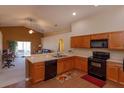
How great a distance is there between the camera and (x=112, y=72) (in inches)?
138

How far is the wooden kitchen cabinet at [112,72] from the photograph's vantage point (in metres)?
3.36

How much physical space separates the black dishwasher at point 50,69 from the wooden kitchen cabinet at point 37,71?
0.17 meters

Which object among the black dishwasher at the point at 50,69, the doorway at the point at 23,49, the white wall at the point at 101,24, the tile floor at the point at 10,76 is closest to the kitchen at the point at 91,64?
the black dishwasher at the point at 50,69

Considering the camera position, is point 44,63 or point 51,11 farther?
point 51,11

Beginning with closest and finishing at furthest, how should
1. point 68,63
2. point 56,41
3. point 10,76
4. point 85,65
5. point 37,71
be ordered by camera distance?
point 37,71 → point 10,76 → point 85,65 → point 68,63 → point 56,41

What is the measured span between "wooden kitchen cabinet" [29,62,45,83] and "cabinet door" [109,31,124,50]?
256 centimetres

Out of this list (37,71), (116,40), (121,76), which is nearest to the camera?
(121,76)

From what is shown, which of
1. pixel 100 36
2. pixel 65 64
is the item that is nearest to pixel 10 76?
pixel 65 64

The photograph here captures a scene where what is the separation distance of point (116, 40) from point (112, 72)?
1.11 meters

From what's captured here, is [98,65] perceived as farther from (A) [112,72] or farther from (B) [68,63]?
(B) [68,63]

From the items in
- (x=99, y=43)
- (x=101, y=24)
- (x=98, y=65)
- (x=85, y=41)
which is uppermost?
(x=101, y=24)
